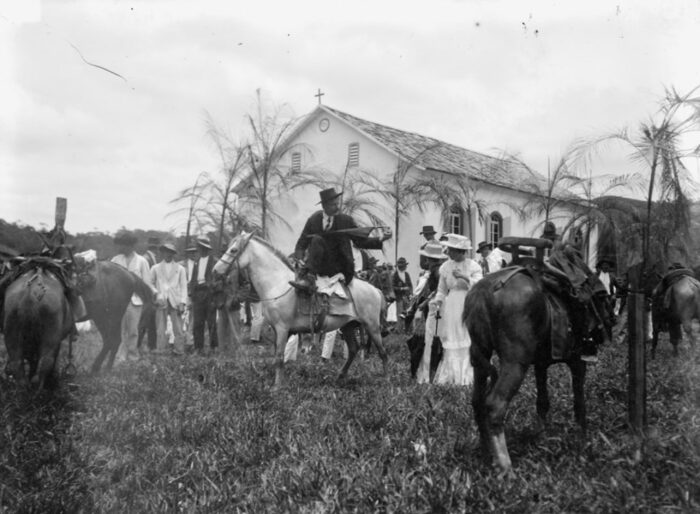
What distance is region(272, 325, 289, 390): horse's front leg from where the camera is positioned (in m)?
8.91

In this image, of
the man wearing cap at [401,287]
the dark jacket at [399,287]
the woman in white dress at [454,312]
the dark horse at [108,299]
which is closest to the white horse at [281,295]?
the woman in white dress at [454,312]

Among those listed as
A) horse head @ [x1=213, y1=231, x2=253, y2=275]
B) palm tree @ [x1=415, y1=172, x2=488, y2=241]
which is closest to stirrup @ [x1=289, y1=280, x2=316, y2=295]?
horse head @ [x1=213, y1=231, x2=253, y2=275]

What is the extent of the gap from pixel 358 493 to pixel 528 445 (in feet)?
5.91

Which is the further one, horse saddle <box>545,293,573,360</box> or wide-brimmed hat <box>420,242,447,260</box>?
wide-brimmed hat <box>420,242,447,260</box>

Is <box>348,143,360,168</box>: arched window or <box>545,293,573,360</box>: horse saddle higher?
<box>348,143,360,168</box>: arched window

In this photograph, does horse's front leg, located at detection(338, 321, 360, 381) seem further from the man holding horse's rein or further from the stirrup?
the stirrup

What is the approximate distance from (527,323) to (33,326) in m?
4.72

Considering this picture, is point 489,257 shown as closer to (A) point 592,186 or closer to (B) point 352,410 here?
(A) point 592,186

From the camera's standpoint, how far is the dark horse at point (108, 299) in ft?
34.5

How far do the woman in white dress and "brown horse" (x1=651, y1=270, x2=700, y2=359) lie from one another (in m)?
4.41

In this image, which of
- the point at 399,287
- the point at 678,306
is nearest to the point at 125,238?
the point at 399,287

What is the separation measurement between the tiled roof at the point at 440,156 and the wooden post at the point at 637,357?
18903 millimetres

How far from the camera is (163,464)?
5344mm

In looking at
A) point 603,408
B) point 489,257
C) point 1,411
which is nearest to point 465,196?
point 489,257
